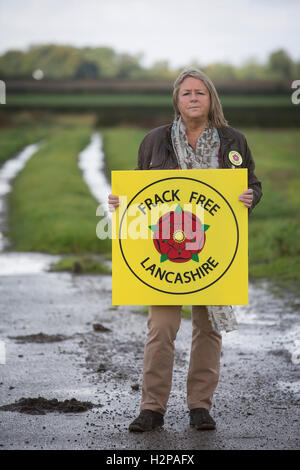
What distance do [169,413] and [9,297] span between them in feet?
14.5

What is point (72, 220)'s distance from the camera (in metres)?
15.1

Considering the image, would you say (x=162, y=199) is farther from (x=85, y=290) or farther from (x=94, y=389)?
(x=85, y=290)

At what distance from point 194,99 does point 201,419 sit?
5.94ft

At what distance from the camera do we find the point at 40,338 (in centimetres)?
716

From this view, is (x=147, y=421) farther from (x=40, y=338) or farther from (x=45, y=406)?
(x=40, y=338)

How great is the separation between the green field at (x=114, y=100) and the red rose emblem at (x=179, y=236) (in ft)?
213

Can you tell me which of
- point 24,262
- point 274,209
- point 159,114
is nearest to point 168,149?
point 24,262

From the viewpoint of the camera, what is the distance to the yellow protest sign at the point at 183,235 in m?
4.81

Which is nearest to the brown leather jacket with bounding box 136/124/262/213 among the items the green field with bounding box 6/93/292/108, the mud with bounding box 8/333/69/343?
the mud with bounding box 8/333/69/343

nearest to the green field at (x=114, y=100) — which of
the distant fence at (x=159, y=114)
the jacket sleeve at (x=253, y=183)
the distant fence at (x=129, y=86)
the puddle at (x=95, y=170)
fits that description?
the distant fence at (x=129, y=86)

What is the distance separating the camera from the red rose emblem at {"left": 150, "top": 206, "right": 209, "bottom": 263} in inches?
189

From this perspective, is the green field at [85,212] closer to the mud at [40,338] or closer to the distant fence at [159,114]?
the mud at [40,338]

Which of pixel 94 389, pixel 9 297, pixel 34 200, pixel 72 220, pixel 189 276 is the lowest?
pixel 94 389

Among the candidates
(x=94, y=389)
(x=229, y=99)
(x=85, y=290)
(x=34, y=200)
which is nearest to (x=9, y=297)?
(x=85, y=290)
